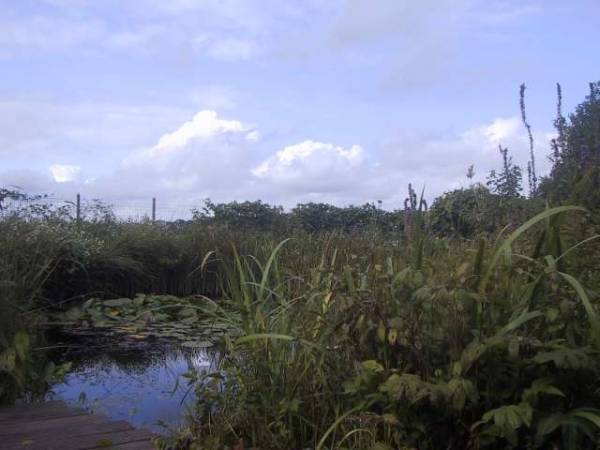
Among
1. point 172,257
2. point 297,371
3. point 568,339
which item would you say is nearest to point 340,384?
point 297,371

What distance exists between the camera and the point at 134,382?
481 centimetres

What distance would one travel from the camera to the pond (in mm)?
4094

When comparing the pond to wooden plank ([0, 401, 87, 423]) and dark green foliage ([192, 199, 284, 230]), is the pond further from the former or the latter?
dark green foliage ([192, 199, 284, 230])

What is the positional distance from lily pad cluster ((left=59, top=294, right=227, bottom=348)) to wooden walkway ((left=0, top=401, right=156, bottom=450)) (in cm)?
220

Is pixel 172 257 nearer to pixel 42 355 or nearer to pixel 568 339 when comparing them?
pixel 42 355

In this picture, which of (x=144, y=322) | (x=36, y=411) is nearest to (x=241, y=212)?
(x=144, y=322)

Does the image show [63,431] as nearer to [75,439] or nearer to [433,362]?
[75,439]

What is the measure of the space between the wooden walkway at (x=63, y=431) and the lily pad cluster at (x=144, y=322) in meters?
2.20

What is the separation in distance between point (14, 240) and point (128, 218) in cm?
699

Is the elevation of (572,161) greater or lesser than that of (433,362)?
greater

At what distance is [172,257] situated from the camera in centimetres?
973

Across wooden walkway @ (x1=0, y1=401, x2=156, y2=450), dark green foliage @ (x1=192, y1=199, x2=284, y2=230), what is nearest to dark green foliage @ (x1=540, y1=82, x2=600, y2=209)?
wooden walkway @ (x1=0, y1=401, x2=156, y2=450)

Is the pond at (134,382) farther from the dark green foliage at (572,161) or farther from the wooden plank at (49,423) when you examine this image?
the dark green foliage at (572,161)

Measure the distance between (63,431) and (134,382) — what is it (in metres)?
1.58
